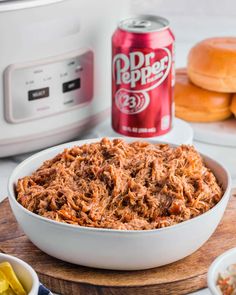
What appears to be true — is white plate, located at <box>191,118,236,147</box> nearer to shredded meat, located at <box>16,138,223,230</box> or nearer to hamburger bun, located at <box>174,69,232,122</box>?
hamburger bun, located at <box>174,69,232,122</box>

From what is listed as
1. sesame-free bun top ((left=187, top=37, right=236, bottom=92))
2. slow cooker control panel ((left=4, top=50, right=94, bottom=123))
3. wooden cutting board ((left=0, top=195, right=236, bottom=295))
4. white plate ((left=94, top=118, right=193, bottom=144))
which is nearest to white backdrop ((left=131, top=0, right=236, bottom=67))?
sesame-free bun top ((left=187, top=37, right=236, bottom=92))

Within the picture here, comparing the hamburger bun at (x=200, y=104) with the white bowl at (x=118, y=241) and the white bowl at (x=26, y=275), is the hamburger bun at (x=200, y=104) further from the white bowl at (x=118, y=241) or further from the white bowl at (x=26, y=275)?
the white bowl at (x=26, y=275)

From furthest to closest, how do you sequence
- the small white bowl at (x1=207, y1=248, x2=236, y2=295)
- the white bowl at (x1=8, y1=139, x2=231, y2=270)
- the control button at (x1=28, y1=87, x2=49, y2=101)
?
the control button at (x1=28, y1=87, x2=49, y2=101) → the white bowl at (x1=8, y1=139, x2=231, y2=270) → the small white bowl at (x1=207, y1=248, x2=236, y2=295)

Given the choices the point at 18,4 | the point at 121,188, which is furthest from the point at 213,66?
the point at 121,188

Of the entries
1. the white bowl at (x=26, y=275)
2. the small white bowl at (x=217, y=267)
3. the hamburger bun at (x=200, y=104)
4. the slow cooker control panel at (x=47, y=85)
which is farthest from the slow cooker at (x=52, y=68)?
the small white bowl at (x=217, y=267)

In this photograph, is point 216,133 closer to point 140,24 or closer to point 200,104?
point 200,104

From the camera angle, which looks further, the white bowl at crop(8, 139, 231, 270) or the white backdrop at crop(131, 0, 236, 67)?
the white backdrop at crop(131, 0, 236, 67)
